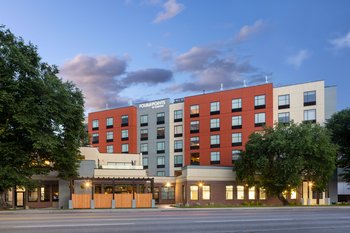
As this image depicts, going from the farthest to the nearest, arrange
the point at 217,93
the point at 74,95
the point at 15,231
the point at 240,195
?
the point at 217,93 → the point at 240,195 → the point at 74,95 → the point at 15,231

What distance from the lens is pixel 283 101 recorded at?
67.4 metres

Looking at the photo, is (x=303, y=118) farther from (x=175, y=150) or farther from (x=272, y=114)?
(x=175, y=150)

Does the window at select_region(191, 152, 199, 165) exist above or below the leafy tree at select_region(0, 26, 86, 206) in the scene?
below

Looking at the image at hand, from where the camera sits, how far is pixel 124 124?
278ft

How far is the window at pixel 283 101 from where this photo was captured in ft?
220

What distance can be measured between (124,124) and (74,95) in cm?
4014

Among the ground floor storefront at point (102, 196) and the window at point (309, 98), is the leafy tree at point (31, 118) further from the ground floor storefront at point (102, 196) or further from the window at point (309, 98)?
the window at point (309, 98)

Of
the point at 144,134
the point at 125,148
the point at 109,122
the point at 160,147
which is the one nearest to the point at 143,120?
the point at 144,134

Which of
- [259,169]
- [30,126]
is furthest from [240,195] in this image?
[30,126]

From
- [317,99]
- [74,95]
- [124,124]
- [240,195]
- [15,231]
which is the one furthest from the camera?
[124,124]

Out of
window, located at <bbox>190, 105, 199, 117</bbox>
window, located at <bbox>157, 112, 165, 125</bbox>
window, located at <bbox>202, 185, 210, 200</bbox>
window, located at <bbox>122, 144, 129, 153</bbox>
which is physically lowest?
window, located at <bbox>202, 185, 210, 200</bbox>

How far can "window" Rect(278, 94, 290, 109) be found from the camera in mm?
67000

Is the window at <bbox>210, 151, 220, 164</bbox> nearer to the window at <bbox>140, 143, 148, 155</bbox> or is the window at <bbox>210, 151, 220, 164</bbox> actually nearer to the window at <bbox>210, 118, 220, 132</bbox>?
the window at <bbox>210, 118, 220, 132</bbox>

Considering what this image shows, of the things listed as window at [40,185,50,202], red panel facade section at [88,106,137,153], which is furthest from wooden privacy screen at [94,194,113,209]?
red panel facade section at [88,106,137,153]
